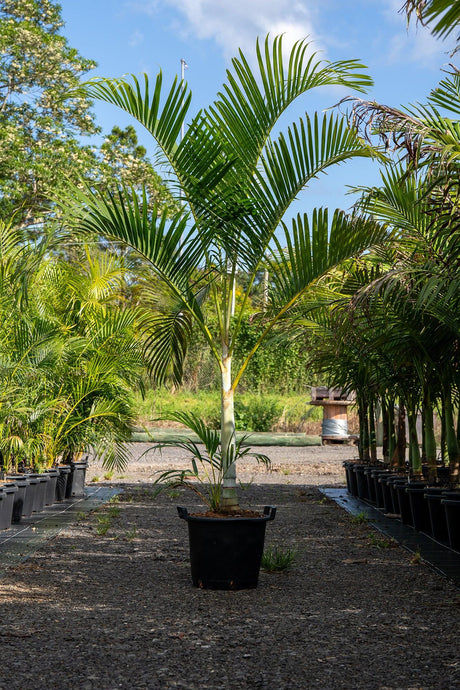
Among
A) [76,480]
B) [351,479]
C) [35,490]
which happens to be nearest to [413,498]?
[351,479]

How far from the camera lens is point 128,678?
2541 mm

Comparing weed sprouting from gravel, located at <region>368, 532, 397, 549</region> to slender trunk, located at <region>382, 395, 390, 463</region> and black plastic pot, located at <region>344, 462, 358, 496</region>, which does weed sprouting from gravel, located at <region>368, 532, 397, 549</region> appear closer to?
slender trunk, located at <region>382, 395, 390, 463</region>

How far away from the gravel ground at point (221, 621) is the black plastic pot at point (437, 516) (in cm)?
38

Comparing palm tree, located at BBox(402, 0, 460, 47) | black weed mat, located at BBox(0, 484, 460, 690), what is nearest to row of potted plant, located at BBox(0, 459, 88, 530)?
black weed mat, located at BBox(0, 484, 460, 690)

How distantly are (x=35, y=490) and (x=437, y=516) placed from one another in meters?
3.45

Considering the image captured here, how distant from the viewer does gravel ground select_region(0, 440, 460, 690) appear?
2592 millimetres

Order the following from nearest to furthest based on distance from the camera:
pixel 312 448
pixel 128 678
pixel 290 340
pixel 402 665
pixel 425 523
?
pixel 128 678 → pixel 402 665 → pixel 425 523 → pixel 290 340 → pixel 312 448

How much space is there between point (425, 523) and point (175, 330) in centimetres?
245

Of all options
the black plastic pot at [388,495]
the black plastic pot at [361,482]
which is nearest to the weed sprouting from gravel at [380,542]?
the black plastic pot at [388,495]

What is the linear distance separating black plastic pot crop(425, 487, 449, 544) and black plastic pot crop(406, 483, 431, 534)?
1.16ft

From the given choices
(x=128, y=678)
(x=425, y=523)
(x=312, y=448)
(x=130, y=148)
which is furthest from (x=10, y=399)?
(x=130, y=148)

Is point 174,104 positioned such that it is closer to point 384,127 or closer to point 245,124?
point 245,124

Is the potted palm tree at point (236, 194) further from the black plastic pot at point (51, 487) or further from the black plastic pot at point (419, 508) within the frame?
the black plastic pot at point (51, 487)

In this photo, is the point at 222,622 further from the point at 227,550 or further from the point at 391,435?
the point at 391,435
